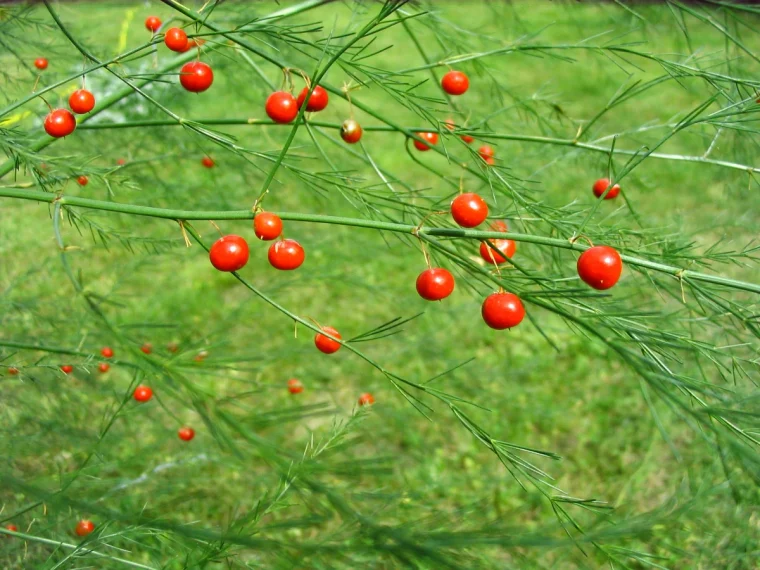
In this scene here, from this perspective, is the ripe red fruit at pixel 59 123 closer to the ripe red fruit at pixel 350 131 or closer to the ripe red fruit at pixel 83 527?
the ripe red fruit at pixel 350 131

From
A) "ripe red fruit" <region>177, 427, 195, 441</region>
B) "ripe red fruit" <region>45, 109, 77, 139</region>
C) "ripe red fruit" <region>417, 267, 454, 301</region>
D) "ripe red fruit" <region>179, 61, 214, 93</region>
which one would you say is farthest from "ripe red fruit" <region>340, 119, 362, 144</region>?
"ripe red fruit" <region>177, 427, 195, 441</region>

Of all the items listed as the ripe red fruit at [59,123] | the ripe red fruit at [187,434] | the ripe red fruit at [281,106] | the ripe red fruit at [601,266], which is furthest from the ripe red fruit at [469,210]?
the ripe red fruit at [187,434]

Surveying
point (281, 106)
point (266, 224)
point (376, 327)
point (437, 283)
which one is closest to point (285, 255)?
point (266, 224)

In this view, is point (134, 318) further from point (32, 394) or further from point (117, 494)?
point (117, 494)

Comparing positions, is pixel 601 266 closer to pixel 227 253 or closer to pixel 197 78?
pixel 227 253

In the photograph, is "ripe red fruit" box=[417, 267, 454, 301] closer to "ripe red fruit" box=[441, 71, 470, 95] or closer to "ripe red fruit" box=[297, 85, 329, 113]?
"ripe red fruit" box=[297, 85, 329, 113]

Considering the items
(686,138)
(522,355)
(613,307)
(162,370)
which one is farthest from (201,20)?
(686,138)
